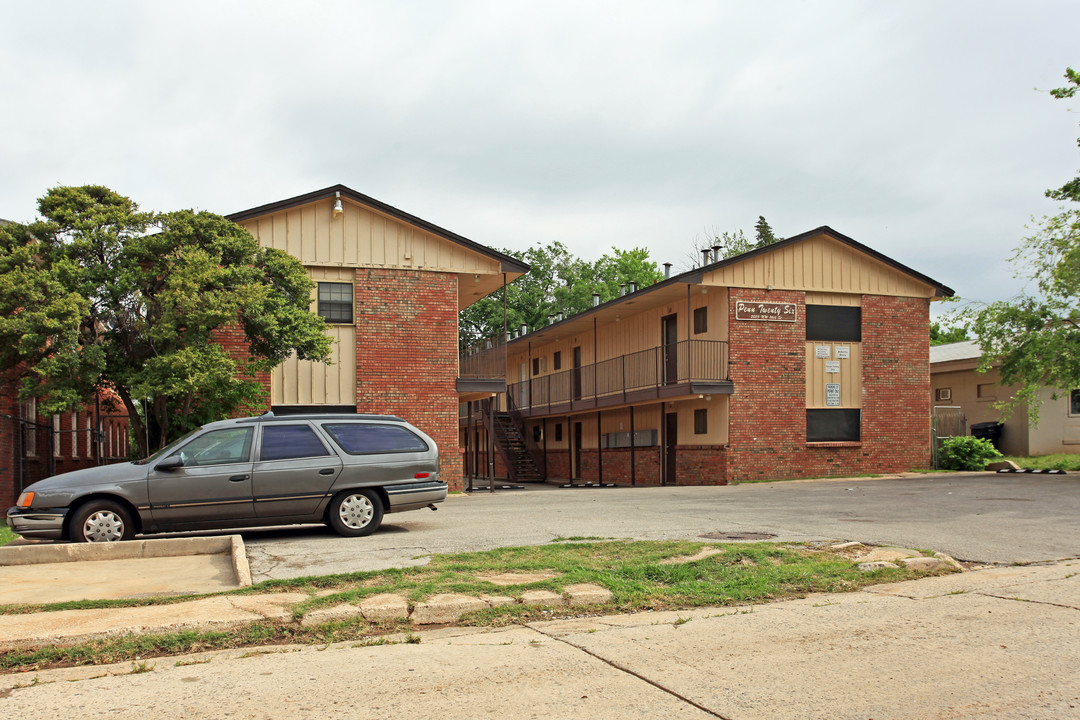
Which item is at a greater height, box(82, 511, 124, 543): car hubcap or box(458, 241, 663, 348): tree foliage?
box(458, 241, 663, 348): tree foliage

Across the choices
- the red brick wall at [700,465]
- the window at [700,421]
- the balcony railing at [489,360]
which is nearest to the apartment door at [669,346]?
the window at [700,421]

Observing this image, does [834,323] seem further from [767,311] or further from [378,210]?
[378,210]

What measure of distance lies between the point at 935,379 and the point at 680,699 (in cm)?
3250

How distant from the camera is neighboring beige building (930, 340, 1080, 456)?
97.4ft

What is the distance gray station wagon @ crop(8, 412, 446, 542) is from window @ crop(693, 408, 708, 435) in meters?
14.8

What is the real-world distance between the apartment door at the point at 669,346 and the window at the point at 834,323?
153 inches

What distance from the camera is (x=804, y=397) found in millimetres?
24734

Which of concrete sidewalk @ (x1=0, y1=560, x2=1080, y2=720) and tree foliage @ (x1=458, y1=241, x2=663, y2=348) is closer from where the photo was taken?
concrete sidewalk @ (x1=0, y1=560, x2=1080, y2=720)

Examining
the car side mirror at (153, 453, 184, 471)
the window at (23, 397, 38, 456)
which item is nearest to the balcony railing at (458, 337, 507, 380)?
the window at (23, 397, 38, 456)

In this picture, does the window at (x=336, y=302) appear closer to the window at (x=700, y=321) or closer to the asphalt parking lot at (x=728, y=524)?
the asphalt parking lot at (x=728, y=524)

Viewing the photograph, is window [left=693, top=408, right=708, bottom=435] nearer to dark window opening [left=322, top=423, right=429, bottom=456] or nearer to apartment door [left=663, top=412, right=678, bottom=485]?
apartment door [left=663, top=412, right=678, bottom=485]

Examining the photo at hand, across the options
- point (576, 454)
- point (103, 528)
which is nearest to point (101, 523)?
point (103, 528)

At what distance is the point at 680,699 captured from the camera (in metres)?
4.64

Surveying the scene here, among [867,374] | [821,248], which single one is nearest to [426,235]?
[821,248]
